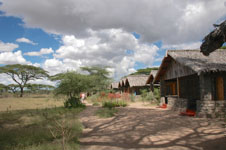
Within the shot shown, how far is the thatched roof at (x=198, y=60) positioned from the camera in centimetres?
873

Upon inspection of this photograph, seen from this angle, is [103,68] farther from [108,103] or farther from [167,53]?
[167,53]

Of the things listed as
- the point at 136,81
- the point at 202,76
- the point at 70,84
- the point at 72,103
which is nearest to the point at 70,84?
the point at 70,84

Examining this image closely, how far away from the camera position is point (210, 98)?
8938 mm

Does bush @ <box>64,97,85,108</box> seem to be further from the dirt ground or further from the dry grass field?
the dirt ground

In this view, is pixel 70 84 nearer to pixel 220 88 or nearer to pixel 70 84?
pixel 70 84

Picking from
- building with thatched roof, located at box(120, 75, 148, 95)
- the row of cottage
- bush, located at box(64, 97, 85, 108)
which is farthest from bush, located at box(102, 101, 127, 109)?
building with thatched roof, located at box(120, 75, 148, 95)

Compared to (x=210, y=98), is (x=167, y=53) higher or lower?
higher

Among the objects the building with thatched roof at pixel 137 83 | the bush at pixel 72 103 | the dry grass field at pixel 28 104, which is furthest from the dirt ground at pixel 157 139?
the building with thatched roof at pixel 137 83

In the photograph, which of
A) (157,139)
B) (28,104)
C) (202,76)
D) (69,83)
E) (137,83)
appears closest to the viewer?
(157,139)

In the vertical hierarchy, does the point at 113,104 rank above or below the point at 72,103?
below

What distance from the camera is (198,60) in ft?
33.5

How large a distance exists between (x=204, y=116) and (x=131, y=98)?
11.8 meters

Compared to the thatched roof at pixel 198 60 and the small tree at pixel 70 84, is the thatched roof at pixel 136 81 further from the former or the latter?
the thatched roof at pixel 198 60

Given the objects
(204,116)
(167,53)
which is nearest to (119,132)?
(204,116)
